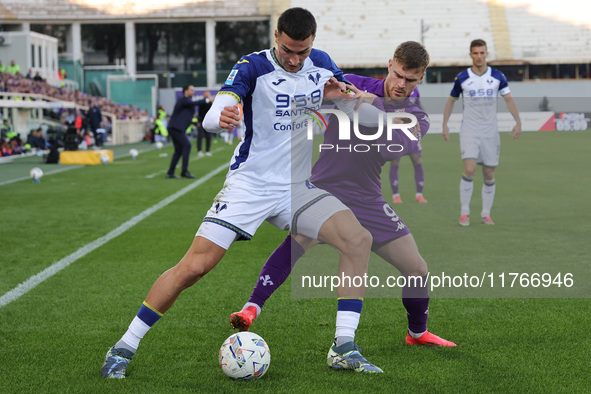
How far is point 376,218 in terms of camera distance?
421 cm

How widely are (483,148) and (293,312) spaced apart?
15.4 feet

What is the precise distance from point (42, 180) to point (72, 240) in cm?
788

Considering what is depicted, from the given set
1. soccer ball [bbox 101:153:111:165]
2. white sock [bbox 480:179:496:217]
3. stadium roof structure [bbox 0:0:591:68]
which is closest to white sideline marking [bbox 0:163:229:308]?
white sock [bbox 480:179:496:217]

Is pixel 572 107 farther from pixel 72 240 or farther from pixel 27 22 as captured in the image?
pixel 27 22

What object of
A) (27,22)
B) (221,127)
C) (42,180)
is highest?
(27,22)

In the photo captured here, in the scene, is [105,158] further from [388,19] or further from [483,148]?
[388,19]

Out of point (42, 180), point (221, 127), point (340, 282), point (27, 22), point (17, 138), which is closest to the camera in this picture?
point (221, 127)

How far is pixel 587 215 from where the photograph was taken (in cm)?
904

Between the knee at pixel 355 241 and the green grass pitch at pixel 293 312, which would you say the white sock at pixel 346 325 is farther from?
the knee at pixel 355 241

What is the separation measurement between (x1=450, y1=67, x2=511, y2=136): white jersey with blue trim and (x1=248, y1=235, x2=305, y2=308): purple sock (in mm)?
5197

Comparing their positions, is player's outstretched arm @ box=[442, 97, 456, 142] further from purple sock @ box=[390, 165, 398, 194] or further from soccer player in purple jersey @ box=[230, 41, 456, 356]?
soccer player in purple jersey @ box=[230, 41, 456, 356]

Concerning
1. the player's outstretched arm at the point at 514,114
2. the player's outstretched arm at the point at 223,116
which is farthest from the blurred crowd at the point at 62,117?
the player's outstretched arm at the point at 223,116

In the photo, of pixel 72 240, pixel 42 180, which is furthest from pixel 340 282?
pixel 42 180

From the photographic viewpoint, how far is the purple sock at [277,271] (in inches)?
173
